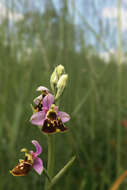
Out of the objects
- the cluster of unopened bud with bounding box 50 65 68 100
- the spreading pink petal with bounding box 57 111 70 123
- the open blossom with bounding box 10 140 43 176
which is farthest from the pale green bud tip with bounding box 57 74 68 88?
the open blossom with bounding box 10 140 43 176

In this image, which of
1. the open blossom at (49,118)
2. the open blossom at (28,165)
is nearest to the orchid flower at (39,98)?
the open blossom at (49,118)

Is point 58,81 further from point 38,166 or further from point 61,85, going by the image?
point 38,166

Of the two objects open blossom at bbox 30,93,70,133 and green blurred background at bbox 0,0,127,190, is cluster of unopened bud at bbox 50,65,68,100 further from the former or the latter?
green blurred background at bbox 0,0,127,190

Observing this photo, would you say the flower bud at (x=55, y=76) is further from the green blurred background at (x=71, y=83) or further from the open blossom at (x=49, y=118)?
the green blurred background at (x=71, y=83)

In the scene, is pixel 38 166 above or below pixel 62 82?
below

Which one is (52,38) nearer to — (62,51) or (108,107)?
(62,51)

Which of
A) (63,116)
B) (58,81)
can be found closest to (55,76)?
(58,81)

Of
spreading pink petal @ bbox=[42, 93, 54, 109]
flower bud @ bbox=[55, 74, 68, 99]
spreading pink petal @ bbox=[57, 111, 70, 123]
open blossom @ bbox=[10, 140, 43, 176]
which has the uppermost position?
flower bud @ bbox=[55, 74, 68, 99]
